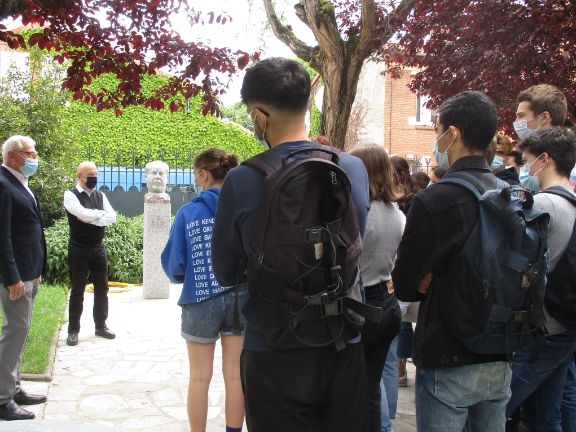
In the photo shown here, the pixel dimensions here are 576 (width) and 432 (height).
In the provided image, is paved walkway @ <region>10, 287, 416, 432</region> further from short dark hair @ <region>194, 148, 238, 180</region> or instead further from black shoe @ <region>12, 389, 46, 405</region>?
short dark hair @ <region>194, 148, 238, 180</region>

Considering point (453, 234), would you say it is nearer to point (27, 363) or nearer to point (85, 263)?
point (27, 363)

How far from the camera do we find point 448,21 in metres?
7.48

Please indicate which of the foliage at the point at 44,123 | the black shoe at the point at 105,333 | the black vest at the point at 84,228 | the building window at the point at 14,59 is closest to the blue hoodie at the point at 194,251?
the black vest at the point at 84,228

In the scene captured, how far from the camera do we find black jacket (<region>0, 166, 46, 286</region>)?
462cm

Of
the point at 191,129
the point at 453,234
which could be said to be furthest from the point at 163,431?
the point at 191,129

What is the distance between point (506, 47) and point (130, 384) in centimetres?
497

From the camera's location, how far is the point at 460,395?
2.62 m

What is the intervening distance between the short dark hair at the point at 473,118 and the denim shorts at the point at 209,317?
5.70ft

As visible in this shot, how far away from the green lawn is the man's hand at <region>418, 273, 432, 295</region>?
4467 mm

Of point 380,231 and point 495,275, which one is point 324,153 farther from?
point 380,231

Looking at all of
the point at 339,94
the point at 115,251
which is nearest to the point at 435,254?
the point at 339,94

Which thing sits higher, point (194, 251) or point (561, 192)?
point (561, 192)

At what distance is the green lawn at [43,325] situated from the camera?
6134mm

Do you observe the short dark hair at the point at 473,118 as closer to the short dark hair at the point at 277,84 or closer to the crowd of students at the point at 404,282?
the crowd of students at the point at 404,282
